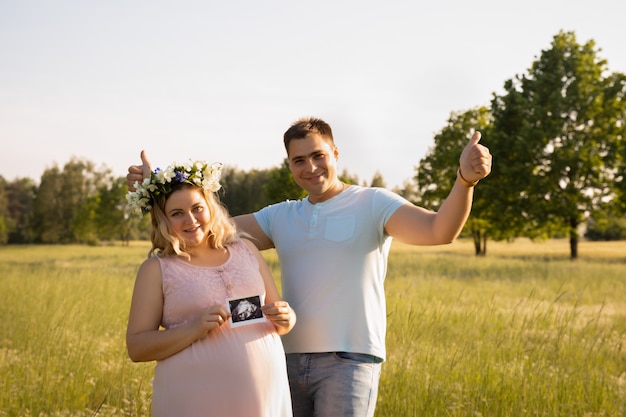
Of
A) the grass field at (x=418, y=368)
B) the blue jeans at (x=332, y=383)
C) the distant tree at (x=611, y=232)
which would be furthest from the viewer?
the distant tree at (x=611, y=232)

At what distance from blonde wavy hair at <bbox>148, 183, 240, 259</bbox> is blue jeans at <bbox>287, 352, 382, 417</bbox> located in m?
0.76

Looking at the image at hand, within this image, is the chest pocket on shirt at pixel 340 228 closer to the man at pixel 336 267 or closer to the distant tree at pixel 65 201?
the man at pixel 336 267

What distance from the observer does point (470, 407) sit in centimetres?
507

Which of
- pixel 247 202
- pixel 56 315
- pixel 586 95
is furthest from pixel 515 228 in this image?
pixel 247 202

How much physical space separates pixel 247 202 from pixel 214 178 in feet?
194

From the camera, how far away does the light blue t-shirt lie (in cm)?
324

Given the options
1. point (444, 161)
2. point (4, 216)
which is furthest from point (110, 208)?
point (444, 161)

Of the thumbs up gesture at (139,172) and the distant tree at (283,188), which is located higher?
the distant tree at (283,188)

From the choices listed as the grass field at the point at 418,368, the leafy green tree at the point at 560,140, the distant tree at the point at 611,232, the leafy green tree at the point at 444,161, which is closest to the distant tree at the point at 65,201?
the leafy green tree at the point at 444,161

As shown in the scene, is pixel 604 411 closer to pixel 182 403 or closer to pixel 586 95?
pixel 182 403

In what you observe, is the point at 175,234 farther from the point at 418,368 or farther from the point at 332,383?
the point at 418,368

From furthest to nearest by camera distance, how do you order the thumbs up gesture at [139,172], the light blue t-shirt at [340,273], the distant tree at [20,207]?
the distant tree at [20,207], the thumbs up gesture at [139,172], the light blue t-shirt at [340,273]

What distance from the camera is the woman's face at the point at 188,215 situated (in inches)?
118

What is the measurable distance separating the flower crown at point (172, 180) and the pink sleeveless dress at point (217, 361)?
0.37 m
